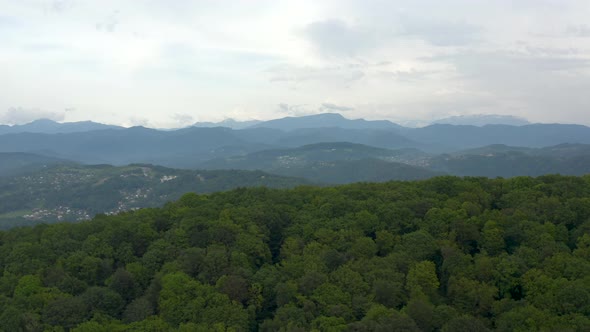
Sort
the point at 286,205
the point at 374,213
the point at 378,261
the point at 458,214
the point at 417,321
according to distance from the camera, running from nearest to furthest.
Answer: the point at 417,321 < the point at 378,261 < the point at 458,214 < the point at 374,213 < the point at 286,205

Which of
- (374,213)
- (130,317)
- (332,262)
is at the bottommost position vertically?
(130,317)

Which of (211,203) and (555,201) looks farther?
(211,203)

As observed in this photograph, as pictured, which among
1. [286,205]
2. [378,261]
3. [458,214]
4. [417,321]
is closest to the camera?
[417,321]

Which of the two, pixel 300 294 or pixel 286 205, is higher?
pixel 286 205

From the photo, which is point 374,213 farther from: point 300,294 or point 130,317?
point 130,317

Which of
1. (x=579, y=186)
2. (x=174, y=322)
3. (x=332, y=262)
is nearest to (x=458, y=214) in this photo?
(x=332, y=262)

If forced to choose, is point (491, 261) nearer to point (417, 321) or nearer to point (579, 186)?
point (417, 321)

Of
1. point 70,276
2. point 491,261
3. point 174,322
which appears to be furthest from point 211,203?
point 491,261
